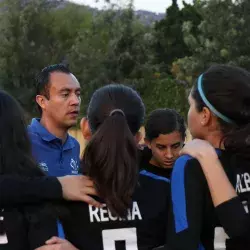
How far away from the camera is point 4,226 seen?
6.93ft

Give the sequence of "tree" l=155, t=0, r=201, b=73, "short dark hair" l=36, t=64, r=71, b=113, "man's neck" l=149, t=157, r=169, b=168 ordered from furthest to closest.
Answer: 1. "tree" l=155, t=0, r=201, b=73
2. "short dark hair" l=36, t=64, r=71, b=113
3. "man's neck" l=149, t=157, r=169, b=168

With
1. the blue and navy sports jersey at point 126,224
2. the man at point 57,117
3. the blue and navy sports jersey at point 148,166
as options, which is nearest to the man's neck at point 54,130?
the man at point 57,117

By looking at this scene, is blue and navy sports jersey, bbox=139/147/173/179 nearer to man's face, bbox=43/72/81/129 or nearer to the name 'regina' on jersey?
man's face, bbox=43/72/81/129

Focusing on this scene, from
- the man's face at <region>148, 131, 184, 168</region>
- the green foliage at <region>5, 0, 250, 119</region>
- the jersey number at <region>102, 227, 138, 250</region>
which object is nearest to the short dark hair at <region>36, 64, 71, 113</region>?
the man's face at <region>148, 131, 184, 168</region>

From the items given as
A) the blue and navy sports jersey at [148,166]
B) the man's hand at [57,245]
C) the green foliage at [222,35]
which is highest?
the green foliage at [222,35]

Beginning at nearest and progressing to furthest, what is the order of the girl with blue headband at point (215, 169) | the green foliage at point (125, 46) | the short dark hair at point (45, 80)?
the girl with blue headband at point (215, 169) < the short dark hair at point (45, 80) < the green foliage at point (125, 46)

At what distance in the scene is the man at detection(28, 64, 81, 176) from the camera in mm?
3414

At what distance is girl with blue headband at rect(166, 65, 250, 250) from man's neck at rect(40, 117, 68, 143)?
1.49m

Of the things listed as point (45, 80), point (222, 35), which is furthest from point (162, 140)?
point (222, 35)

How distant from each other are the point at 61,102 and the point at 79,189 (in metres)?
1.56

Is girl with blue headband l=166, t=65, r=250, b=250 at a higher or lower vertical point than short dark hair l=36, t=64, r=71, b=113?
lower

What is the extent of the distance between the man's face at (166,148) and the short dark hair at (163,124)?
0.03 meters

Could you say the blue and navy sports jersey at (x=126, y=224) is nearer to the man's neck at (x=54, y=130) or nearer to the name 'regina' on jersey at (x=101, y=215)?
the name 'regina' on jersey at (x=101, y=215)

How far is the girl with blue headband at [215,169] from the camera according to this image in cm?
202
